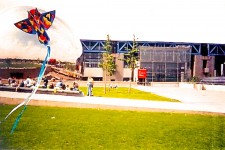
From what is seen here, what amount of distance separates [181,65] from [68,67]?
55923 millimetres

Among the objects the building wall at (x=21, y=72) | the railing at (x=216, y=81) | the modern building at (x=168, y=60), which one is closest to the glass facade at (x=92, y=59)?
the modern building at (x=168, y=60)

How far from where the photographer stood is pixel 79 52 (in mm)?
6789

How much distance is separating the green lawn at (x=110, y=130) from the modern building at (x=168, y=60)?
46.0 meters

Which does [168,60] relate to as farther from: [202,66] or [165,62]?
[202,66]

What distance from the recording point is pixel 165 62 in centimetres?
6038

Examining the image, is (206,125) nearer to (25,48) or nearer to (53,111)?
(53,111)

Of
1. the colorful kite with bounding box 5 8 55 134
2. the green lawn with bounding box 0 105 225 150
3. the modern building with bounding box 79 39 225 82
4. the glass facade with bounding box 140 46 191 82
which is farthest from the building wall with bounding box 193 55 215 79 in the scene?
the colorful kite with bounding box 5 8 55 134

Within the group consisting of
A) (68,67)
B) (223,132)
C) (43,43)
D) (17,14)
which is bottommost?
(223,132)

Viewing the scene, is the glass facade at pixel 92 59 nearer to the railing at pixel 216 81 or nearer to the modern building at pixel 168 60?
the modern building at pixel 168 60

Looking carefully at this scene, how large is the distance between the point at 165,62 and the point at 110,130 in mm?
52671

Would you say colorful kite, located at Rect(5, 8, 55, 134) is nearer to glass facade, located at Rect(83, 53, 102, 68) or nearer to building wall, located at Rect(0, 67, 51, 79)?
building wall, located at Rect(0, 67, 51, 79)

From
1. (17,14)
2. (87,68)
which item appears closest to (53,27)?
(17,14)

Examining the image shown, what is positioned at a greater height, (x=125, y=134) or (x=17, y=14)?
(x=17, y=14)

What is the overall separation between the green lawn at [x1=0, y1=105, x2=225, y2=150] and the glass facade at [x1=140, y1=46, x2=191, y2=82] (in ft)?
156
